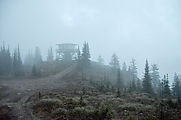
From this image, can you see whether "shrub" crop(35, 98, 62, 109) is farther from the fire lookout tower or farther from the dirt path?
the fire lookout tower

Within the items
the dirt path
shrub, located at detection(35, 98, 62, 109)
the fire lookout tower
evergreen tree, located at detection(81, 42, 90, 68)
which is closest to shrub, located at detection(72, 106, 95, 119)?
shrub, located at detection(35, 98, 62, 109)

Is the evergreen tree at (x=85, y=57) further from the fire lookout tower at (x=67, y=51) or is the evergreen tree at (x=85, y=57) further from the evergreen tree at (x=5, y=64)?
the evergreen tree at (x=5, y=64)

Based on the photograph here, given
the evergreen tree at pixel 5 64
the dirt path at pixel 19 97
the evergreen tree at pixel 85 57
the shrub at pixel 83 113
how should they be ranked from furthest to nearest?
1. the evergreen tree at pixel 85 57
2. the evergreen tree at pixel 5 64
3. the dirt path at pixel 19 97
4. the shrub at pixel 83 113

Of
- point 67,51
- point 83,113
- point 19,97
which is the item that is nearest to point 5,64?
point 67,51

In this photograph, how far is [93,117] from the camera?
929 cm

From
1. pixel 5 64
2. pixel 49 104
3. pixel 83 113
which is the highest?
pixel 5 64

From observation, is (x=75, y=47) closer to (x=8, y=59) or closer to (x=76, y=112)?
(x=8, y=59)

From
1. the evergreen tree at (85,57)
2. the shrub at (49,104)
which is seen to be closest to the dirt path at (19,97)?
the shrub at (49,104)

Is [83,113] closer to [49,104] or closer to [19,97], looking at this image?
[49,104]

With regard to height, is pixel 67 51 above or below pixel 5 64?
above

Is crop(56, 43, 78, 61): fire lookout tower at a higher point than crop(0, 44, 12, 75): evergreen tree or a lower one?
higher

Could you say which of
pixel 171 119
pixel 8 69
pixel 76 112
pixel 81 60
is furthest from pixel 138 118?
pixel 8 69

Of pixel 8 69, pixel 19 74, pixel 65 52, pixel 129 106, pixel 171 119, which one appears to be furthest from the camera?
pixel 65 52

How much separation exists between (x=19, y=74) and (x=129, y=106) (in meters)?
40.8
